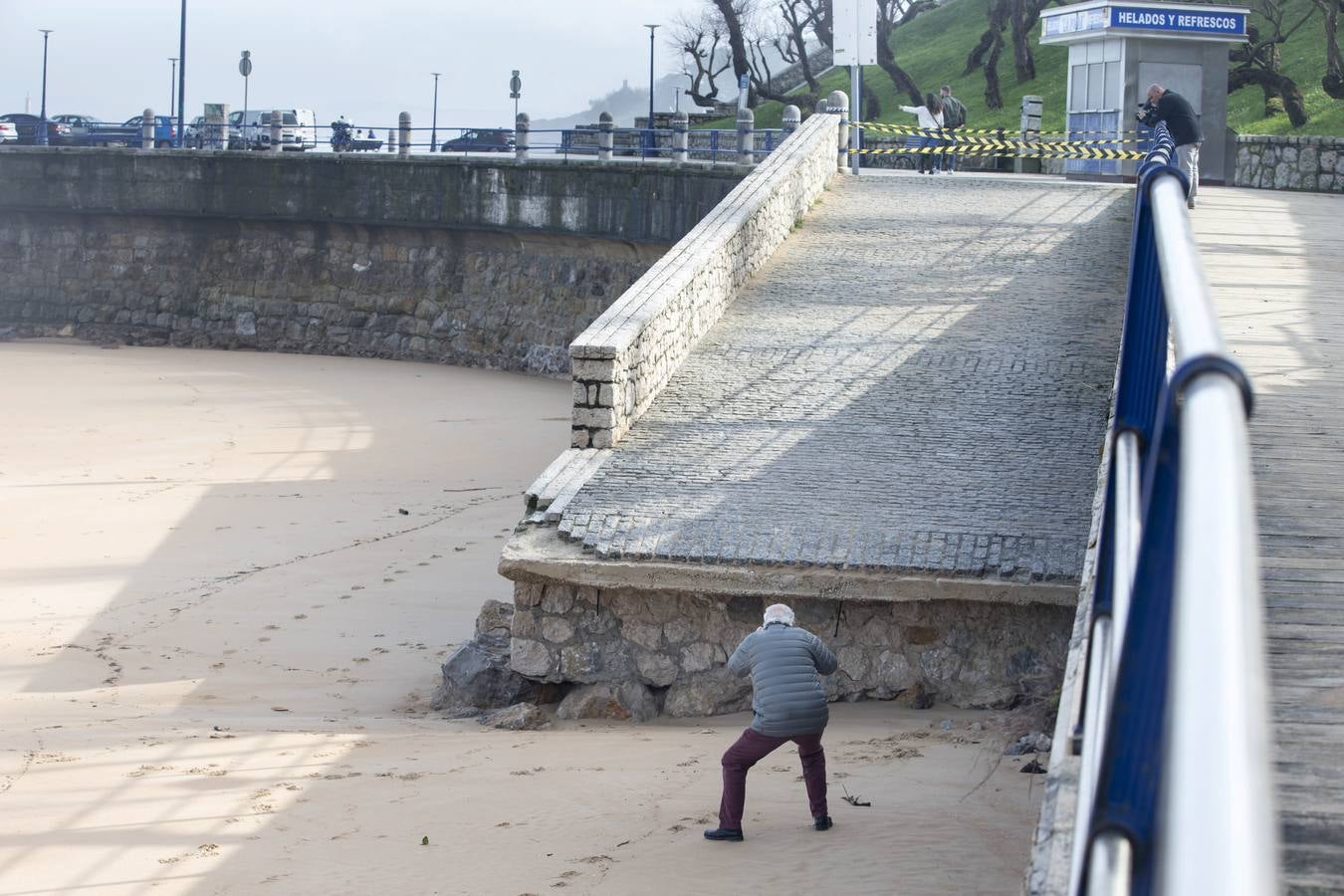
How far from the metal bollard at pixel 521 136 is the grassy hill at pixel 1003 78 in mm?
12480

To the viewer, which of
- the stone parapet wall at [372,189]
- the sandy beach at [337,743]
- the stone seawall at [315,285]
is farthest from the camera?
the stone seawall at [315,285]

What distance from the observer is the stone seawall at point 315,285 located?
94.7ft

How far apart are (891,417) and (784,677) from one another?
15.3 ft

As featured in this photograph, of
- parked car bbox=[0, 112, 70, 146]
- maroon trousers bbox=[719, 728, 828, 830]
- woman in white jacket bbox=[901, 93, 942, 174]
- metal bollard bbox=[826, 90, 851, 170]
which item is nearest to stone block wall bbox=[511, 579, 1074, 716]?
maroon trousers bbox=[719, 728, 828, 830]

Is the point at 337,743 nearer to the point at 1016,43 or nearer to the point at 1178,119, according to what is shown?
the point at 1178,119

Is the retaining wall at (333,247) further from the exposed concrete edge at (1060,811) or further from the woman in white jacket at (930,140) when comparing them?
the exposed concrete edge at (1060,811)

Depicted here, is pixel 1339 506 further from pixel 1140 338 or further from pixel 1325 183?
pixel 1325 183

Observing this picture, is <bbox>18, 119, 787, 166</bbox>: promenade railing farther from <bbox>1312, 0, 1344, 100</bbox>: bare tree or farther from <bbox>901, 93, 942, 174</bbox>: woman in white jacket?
<bbox>1312, 0, 1344, 100</bbox>: bare tree

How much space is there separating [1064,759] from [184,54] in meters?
39.7

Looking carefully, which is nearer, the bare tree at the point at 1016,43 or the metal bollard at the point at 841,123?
the metal bollard at the point at 841,123

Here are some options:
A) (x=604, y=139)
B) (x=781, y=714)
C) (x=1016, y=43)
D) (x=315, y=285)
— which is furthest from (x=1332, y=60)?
(x=781, y=714)

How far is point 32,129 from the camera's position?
43344 millimetres

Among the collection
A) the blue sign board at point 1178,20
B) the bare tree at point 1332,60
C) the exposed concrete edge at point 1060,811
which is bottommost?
the exposed concrete edge at point 1060,811

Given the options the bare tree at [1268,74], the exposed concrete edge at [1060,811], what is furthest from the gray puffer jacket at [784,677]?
the bare tree at [1268,74]
